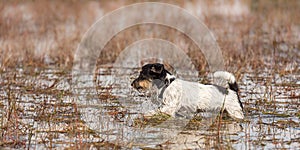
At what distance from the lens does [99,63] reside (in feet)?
37.5

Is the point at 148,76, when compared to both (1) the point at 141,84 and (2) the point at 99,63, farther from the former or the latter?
(2) the point at 99,63

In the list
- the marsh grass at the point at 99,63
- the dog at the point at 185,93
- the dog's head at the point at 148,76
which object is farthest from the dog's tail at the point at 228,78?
the dog's head at the point at 148,76

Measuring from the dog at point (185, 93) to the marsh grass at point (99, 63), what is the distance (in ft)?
0.99

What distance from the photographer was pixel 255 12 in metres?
17.3

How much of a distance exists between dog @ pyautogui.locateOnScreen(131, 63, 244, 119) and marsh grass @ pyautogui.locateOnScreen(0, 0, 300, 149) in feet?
0.99

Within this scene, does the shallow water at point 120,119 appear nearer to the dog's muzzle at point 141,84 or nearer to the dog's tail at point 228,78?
the dog's muzzle at point 141,84

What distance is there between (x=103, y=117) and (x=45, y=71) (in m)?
3.95

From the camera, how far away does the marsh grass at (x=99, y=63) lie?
6031 millimetres

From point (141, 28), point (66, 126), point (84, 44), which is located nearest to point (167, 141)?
point (66, 126)

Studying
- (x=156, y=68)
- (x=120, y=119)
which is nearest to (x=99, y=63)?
(x=120, y=119)

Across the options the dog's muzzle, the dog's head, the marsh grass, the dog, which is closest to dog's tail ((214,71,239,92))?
the dog

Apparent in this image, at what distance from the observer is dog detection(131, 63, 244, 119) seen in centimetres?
677

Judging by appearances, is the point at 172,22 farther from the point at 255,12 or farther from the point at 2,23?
the point at 2,23

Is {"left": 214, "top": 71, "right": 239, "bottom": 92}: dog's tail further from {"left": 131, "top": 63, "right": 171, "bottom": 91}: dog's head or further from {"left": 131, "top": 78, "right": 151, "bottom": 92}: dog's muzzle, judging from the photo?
{"left": 131, "top": 78, "right": 151, "bottom": 92}: dog's muzzle
